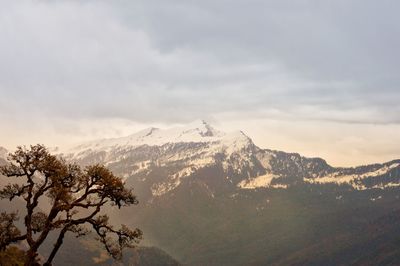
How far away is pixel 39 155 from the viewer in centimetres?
3744

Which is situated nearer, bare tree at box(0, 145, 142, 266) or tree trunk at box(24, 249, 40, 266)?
tree trunk at box(24, 249, 40, 266)

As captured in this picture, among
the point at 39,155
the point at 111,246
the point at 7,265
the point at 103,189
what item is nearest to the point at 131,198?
the point at 103,189

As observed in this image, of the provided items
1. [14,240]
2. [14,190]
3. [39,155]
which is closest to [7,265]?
[14,240]

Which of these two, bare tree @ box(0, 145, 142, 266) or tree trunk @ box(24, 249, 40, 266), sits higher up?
bare tree @ box(0, 145, 142, 266)

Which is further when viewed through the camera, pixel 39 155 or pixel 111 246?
pixel 111 246

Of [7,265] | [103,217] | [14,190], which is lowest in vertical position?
[7,265]

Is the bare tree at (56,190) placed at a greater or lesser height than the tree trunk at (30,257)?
greater

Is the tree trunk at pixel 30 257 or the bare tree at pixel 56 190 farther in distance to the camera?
the bare tree at pixel 56 190

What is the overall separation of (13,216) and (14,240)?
1756 mm

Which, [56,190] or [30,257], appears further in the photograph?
[56,190]

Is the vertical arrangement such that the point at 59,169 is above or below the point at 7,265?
above

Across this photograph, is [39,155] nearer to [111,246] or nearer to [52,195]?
[52,195]

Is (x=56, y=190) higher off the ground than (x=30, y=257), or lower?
higher

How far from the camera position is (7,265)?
118 ft
